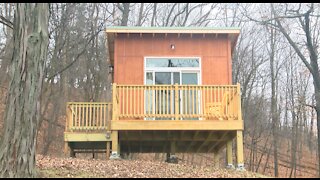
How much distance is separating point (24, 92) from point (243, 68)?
2389 cm

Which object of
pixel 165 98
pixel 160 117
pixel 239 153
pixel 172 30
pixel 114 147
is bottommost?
pixel 239 153

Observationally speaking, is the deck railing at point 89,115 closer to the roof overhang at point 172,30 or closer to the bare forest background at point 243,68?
the roof overhang at point 172,30

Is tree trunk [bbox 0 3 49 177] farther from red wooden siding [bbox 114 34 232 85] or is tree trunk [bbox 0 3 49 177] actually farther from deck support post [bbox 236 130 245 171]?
red wooden siding [bbox 114 34 232 85]

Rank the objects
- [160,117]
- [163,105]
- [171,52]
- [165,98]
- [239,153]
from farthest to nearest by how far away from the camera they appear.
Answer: [171,52], [165,98], [163,105], [160,117], [239,153]

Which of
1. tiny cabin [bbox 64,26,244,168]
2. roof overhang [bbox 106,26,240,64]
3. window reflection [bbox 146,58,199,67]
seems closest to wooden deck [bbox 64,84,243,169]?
tiny cabin [bbox 64,26,244,168]

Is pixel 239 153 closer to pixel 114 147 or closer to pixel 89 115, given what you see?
pixel 114 147

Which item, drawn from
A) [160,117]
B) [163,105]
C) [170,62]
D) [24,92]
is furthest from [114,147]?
[24,92]

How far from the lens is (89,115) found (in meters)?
14.6

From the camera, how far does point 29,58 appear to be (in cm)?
773

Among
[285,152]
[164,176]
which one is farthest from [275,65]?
[164,176]

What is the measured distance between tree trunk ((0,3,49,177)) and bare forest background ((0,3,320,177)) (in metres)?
14.5

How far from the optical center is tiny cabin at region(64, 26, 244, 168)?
43.1 ft

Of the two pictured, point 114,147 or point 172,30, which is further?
point 172,30

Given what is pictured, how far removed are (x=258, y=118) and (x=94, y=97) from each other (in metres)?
11.7
